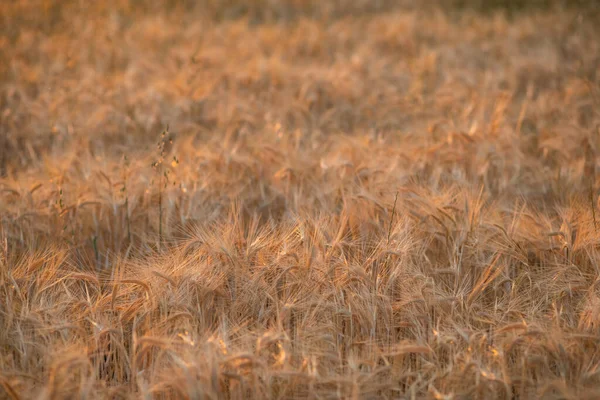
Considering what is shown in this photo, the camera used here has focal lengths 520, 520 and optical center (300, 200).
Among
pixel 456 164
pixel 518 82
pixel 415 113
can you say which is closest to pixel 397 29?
pixel 518 82

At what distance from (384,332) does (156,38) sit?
17.5ft

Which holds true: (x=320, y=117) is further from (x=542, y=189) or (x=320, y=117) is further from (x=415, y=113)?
(x=542, y=189)

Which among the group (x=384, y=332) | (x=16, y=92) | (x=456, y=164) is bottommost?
(x=384, y=332)

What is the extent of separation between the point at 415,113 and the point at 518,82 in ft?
4.75

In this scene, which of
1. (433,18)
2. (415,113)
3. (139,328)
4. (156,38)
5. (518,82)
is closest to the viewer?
(139,328)

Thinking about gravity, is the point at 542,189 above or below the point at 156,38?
Answer: below

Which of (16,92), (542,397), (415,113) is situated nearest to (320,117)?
(415,113)

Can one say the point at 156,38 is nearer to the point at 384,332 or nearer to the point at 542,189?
the point at 542,189

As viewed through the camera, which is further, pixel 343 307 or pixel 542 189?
pixel 542 189

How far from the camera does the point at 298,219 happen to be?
2398 mm

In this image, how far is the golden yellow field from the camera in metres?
1.83

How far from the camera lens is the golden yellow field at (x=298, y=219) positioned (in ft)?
6.00

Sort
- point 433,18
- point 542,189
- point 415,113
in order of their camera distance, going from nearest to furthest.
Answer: point 542,189
point 415,113
point 433,18

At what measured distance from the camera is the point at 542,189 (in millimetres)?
3309
